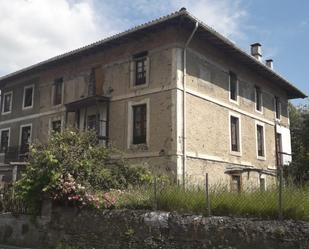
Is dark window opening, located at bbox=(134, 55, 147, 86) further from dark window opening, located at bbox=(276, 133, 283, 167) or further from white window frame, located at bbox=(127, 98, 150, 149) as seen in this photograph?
dark window opening, located at bbox=(276, 133, 283, 167)

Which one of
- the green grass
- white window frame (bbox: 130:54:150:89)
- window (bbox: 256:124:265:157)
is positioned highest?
white window frame (bbox: 130:54:150:89)

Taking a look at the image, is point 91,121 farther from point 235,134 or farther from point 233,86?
point 233,86

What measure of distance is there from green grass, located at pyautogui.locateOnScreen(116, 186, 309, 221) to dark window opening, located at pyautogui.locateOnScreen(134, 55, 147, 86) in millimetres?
8959

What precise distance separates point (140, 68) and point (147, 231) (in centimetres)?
1102

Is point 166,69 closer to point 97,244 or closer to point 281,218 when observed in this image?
point 97,244

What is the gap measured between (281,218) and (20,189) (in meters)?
8.01

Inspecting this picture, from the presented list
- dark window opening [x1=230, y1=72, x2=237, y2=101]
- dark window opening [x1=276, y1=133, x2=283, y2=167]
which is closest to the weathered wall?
dark window opening [x1=230, y1=72, x2=237, y2=101]

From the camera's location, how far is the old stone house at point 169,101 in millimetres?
17734

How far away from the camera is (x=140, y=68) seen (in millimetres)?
19344

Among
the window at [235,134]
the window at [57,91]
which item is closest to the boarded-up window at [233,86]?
the window at [235,134]

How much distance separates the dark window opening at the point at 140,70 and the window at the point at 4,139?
1099 centimetres

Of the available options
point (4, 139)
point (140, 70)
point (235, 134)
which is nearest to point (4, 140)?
point (4, 139)

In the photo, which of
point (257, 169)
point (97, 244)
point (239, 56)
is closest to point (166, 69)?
point (239, 56)

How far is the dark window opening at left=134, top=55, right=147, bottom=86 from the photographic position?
19.1m
